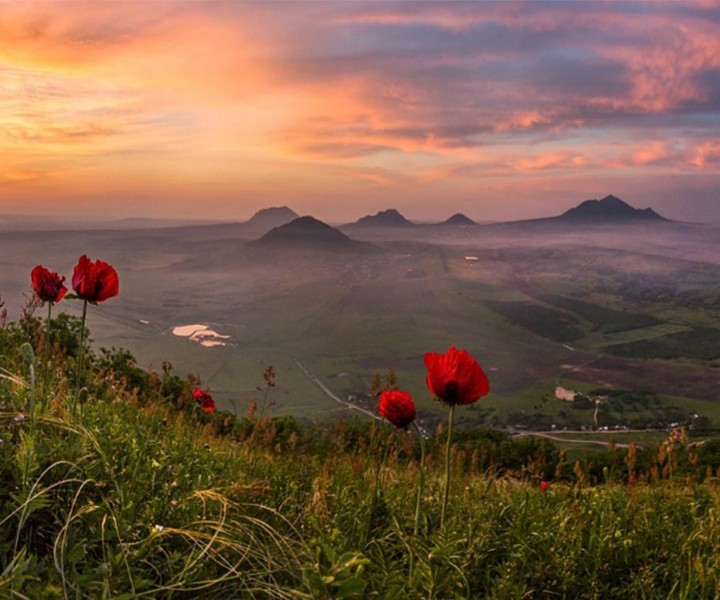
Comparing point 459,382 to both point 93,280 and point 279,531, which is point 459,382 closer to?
point 279,531

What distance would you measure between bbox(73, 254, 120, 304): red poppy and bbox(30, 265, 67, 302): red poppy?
751 millimetres

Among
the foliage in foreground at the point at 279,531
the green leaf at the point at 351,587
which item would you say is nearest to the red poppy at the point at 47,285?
the foliage in foreground at the point at 279,531

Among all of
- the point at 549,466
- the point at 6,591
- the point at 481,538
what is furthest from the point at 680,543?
the point at 549,466

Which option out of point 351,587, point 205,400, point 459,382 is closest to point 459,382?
point 459,382

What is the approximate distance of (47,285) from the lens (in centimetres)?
540

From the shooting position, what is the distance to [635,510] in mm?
5043

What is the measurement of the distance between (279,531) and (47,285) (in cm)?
286

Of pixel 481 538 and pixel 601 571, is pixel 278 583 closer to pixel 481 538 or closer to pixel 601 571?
pixel 481 538

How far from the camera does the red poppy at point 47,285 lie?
535 centimetres

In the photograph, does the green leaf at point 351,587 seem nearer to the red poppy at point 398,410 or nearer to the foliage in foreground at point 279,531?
the foliage in foreground at point 279,531

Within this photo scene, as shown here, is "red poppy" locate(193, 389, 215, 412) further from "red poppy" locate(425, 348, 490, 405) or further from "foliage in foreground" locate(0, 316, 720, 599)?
"red poppy" locate(425, 348, 490, 405)

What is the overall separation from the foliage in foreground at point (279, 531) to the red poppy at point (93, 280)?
845 mm

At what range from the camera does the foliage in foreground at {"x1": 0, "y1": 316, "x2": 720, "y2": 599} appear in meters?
3.18

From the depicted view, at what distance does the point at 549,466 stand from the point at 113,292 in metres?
9.72
